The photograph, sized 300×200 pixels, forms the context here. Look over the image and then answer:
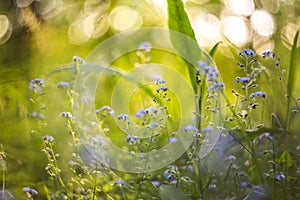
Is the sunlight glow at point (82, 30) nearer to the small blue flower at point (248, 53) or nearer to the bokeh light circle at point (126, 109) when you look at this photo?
the bokeh light circle at point (126, 109)

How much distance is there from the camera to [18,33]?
73.4 inches

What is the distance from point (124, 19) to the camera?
2.45m

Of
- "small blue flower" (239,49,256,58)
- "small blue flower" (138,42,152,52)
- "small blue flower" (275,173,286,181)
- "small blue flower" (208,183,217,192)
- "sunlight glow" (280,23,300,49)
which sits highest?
"sunlight glow" (280,23,300,49)

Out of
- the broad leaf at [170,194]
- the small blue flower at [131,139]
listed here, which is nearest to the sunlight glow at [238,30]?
the small blue flower at [131,139]

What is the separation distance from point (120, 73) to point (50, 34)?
0.90 meters

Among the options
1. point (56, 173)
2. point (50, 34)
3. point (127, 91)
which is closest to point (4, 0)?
point (50, 34)

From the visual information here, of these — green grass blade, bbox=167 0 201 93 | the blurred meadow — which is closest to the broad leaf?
the blurred meadow

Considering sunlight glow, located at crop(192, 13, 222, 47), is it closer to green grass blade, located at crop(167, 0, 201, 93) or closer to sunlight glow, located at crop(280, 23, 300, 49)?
sunlight glow, located at crop(280, 23, 300, 49)

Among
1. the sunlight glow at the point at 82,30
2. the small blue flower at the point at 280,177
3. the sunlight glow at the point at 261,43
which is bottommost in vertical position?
the small blue flower at the point at 280,177

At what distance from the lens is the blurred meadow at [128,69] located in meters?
1.22

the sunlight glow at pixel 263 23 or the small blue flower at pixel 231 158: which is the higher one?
the sunlight glow at pixel 263 23

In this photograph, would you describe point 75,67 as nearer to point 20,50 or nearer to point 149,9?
point 20,50

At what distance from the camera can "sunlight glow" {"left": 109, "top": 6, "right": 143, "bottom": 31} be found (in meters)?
2.37

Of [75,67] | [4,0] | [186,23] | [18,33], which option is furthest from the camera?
[4,0]
